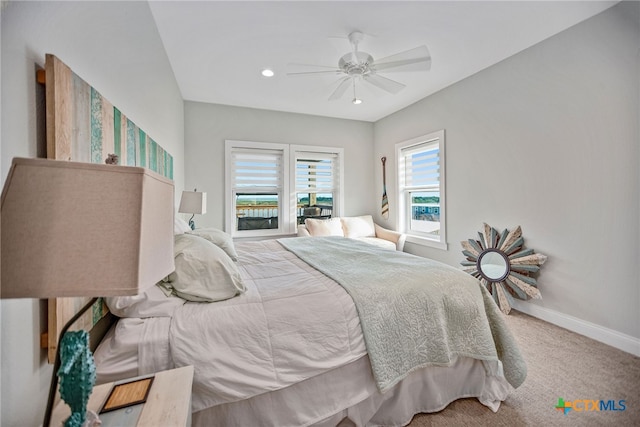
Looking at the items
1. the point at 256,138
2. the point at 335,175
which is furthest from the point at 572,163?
the point at 256,138

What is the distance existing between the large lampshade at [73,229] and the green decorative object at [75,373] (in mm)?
219

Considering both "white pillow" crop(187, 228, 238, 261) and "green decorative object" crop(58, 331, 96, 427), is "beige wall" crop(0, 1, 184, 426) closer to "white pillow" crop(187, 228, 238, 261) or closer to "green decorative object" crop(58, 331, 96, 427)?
"green decorative object" crop(58, 331, 96, 427)

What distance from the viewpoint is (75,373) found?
1.97 feet

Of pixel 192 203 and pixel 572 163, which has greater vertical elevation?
pixel 572 163

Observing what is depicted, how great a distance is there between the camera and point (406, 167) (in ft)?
14.9

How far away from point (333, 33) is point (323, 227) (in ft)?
8.90

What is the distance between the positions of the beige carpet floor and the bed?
0.07 m

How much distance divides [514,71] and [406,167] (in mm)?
1930

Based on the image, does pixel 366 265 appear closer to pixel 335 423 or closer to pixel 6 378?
pixel 335 423

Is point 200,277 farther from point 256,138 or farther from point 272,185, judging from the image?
point 256,138

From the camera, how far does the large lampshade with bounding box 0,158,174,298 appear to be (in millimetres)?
447

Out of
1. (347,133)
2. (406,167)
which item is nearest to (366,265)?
(406,167)

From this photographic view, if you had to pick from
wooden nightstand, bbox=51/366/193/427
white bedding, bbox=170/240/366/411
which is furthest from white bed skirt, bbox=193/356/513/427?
wooden nightstand, bbox=51/366/193/427

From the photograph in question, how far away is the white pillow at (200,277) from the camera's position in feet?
4.25
